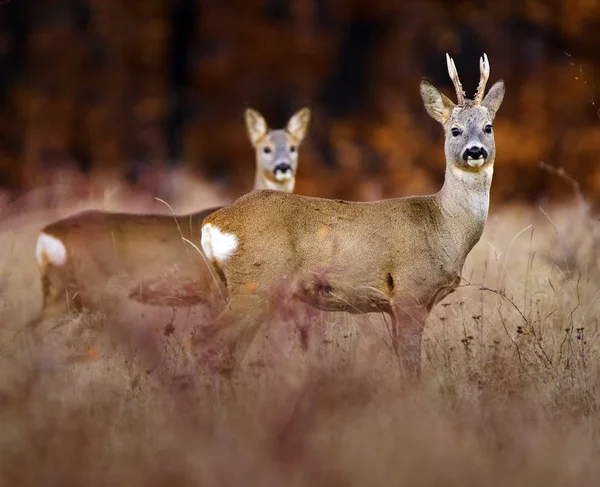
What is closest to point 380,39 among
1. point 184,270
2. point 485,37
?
point 485,37

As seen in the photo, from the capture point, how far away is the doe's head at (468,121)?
5.13 meters

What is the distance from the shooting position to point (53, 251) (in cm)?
615

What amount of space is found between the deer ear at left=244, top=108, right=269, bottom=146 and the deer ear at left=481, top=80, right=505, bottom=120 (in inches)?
125

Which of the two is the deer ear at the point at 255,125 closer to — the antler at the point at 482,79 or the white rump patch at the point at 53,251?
the white rump patch at the point at 53,251

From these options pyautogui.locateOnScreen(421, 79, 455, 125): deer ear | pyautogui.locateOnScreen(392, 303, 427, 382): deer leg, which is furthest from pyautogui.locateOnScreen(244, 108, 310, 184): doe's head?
pyautogui.locateOnScreen(392, 303, 427, 382): deer leg

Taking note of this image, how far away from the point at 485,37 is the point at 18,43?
6.24 meters

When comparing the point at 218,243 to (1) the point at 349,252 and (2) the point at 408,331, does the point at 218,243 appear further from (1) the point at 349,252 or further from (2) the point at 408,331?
(2) the point at 408,331

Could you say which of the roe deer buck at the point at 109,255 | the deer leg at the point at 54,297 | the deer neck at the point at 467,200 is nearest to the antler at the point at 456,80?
the deer neck at the point at 467,200

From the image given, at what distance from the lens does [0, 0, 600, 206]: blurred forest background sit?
14914mm

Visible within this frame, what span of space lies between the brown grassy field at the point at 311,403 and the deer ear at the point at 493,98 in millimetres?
903

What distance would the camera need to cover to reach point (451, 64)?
531 cm

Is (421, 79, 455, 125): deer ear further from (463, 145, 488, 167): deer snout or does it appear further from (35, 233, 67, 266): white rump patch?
(35, 233, 67, 266): white rump patch

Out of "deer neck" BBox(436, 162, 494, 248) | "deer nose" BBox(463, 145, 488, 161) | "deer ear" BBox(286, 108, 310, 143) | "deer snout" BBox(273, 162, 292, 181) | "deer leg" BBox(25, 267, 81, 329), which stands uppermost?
"deer ear" BBox(286, 108, 310, 143)

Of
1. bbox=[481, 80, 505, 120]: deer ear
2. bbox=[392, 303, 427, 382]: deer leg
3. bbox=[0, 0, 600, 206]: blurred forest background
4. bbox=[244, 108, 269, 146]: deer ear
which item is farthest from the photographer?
bbox=[0, 0, 600, 206]: blurred forest background
